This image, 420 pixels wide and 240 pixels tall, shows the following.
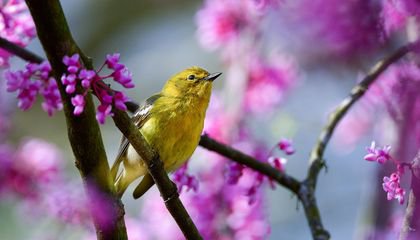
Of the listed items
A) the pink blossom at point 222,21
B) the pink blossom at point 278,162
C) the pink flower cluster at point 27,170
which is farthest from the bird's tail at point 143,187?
the pink blossom at point 222,21

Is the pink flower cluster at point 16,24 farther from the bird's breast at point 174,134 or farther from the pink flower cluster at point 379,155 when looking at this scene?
the pink flower cluster at point 379,155

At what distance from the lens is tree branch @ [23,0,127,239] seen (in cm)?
247

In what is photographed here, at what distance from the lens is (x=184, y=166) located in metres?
4.01

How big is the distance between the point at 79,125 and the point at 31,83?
0.63m

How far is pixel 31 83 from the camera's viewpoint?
10.5ft

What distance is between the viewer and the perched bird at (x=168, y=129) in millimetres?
4027

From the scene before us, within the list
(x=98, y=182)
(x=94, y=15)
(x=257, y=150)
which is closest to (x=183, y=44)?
(x=94, y=15)

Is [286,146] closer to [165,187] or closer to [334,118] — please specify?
[334,118]

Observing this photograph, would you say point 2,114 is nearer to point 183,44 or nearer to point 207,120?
point 207,120

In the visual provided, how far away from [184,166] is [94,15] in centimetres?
714

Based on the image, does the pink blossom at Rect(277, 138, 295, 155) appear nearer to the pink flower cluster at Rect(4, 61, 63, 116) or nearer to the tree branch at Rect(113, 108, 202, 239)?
the tree branch at Rect(113, 108, 202, 239)

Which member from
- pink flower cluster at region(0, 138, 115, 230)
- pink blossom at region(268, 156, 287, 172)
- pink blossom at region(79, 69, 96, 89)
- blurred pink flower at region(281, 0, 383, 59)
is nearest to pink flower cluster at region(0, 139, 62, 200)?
pink flower cluster at region(0, 138, 115, 230)

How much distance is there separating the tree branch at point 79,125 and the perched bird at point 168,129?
111cm

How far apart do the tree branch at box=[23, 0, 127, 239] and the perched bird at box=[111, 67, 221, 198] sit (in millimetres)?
1108
